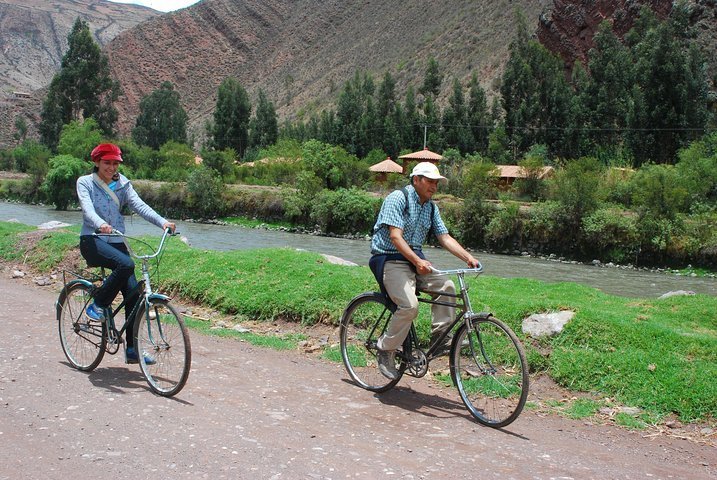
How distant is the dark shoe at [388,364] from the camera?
630cm

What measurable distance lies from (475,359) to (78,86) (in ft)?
323

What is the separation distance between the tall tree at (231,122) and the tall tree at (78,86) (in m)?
15.0

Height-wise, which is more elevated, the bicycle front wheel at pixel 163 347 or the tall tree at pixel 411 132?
the tall tree at pixel 411 132

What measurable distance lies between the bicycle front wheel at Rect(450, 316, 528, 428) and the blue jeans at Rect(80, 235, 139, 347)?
9.77ft

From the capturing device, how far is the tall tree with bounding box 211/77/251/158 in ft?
306

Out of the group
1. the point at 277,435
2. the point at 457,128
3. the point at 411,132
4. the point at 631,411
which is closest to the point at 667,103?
the point at 457,128

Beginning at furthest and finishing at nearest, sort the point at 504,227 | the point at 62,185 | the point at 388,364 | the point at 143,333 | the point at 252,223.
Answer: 1. the point at 62,185
2. the point at 252,223
3. the point at 504,227
4. the point at 388,364
5. the point at 143,333

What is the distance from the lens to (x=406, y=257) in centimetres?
591

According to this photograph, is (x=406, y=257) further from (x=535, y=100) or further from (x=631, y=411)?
(x=535, y=100)

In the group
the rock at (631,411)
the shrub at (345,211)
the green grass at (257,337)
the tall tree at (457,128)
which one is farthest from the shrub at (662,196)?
the rock at (631,411)

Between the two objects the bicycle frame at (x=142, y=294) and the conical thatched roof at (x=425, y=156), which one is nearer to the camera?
the bicycle frame at (x=142, y=294)

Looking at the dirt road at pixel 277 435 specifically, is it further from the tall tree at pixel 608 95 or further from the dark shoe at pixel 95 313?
the tall tree at pixel 608 95

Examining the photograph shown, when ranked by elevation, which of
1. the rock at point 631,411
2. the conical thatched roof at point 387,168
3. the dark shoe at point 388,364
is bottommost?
the rock at point 631,411

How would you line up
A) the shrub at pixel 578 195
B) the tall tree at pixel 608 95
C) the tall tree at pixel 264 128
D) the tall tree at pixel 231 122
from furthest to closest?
1. the tall tree at pixel 231 122
2. the tall tree at pixel 264 128
3. the tall tree at pixel 608 95
4. the shrub at pixel 578 195
